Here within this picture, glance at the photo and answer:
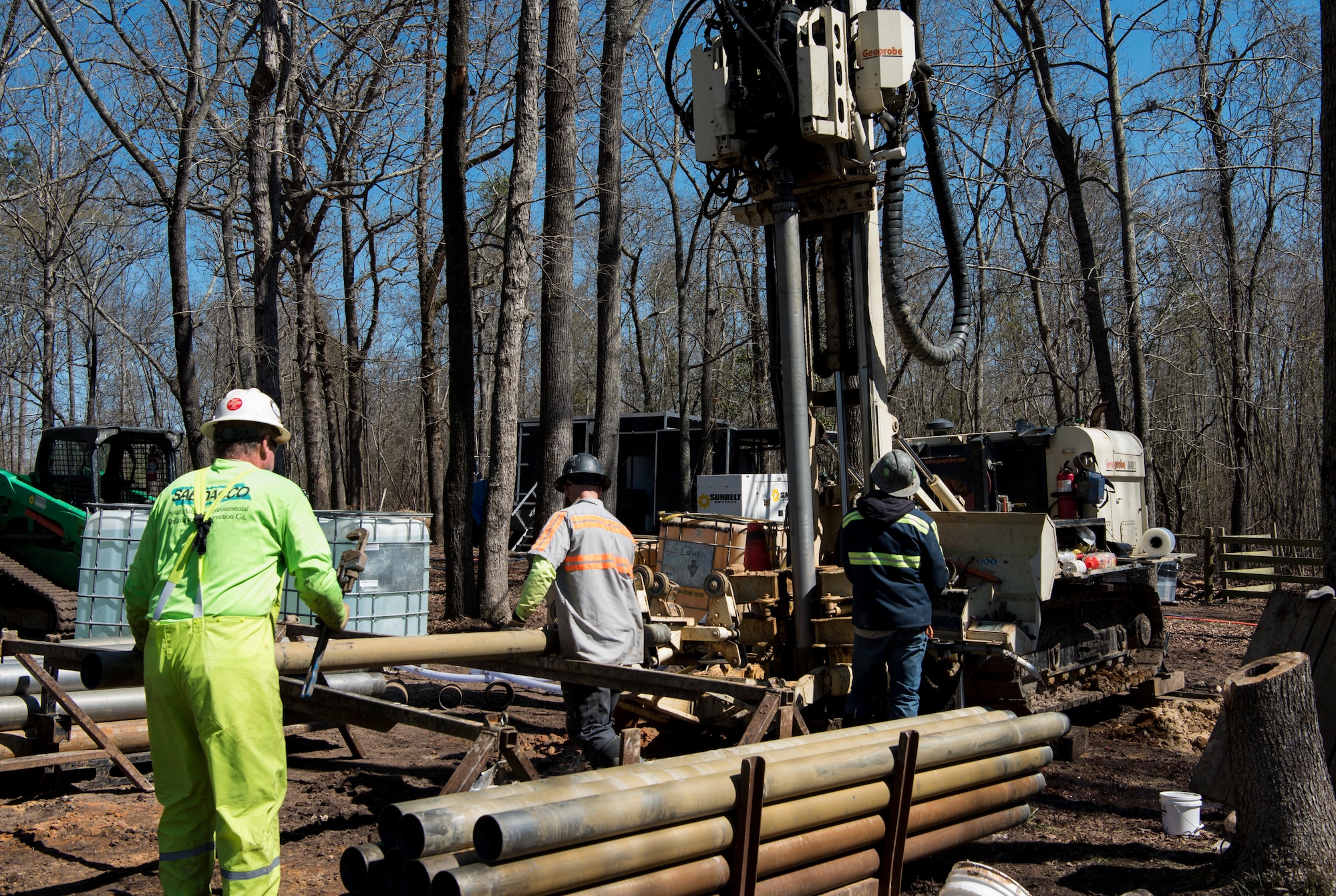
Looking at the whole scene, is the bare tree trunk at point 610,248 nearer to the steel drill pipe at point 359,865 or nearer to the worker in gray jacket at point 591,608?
the worker in gray jacket at point 591,608

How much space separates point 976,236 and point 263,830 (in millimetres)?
25002

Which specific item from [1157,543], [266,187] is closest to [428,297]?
[266,187]

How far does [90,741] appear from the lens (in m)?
6.06

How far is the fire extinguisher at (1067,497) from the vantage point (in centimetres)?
918

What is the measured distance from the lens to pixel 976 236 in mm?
25641

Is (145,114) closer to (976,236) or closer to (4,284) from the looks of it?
(4,284)

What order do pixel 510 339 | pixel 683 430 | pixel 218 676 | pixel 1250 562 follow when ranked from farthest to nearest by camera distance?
pixel 683 430
pixel 1250 562
pixel 510 339
pixel 218 676

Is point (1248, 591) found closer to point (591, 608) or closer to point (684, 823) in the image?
point (591, 608)

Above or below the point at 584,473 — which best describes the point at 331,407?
above

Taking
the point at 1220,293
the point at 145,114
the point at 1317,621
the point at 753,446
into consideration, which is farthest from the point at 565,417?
the point at 1220,293

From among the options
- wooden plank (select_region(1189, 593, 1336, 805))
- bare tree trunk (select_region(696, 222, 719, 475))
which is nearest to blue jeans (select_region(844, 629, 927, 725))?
wooden plank (select_region(1189, 593, 1336, 805))

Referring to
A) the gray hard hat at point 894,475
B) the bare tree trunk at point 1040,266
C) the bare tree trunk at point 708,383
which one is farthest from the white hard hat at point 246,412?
the bare tree trunk at point 1040,266

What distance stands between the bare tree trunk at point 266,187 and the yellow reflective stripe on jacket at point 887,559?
11.4 metres

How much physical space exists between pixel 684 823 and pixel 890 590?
2.57 metres
